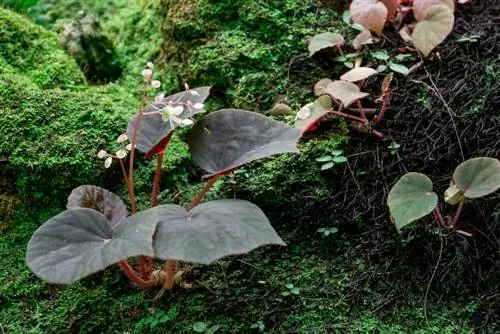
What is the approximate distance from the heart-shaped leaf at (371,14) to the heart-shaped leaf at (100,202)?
1.30 m

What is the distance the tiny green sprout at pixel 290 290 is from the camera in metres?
1.63

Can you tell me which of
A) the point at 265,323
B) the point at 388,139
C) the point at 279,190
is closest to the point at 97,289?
the point at 265,323

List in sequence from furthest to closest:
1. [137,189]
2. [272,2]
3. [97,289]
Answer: [272,2]
[137,189]
[97,289]

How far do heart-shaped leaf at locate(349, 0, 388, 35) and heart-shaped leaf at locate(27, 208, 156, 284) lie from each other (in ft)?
4.63

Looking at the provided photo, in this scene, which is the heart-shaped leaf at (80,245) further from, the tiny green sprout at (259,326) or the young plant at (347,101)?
the young plant at (347,101)

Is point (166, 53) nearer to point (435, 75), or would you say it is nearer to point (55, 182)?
point (55, 182)

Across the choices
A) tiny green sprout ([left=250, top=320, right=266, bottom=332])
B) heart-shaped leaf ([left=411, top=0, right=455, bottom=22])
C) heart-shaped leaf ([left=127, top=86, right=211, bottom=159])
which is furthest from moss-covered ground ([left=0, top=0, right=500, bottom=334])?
heart-shaped leaf ([left=127, top=86, right=211, bottom=159])

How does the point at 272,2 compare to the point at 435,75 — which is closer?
the point at 435,75

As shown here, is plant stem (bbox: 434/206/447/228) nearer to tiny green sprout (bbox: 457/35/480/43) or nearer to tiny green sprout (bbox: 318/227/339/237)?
tiny green sprout (bbox: 318/227/339/237)

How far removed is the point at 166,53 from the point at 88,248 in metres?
1.55

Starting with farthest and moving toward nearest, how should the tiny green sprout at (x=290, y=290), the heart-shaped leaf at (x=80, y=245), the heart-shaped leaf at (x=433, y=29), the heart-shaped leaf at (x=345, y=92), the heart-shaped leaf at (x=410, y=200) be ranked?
the heart-shaped leaf at (x=433, y=29) < the heart-shaped leaf at (x=345, y=92) < the tiny green sprout at (x=290, y=290) < the heart-shaped leaf at (x=410, y=200) < the heart-shaped leaf at (x=80, y=245)

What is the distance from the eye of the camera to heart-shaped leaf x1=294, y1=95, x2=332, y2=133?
192 cm

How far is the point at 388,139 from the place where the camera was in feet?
6.34

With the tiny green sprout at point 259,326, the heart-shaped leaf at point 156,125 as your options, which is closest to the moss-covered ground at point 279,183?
the tiny green sprout at point 259,326
